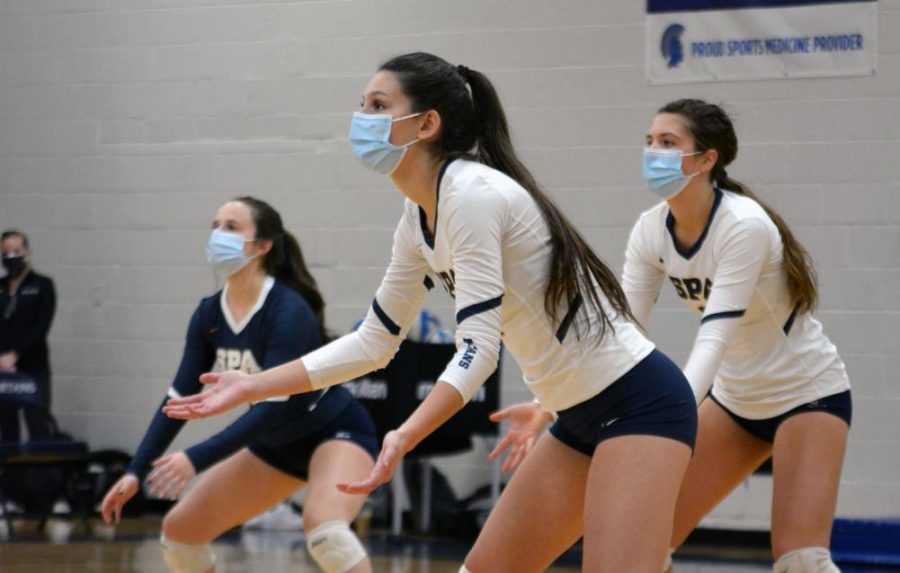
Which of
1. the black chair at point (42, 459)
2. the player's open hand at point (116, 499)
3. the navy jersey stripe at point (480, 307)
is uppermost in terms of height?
the navy jersey stripe at point (480, 307)

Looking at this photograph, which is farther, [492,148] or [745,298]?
[745,298]

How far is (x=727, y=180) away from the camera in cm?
354

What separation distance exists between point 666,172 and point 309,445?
1380mm

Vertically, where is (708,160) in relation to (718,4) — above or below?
below

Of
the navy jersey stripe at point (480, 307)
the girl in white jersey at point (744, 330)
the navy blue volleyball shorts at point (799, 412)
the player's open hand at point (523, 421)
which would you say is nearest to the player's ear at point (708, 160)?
the girl in white jersey at point (744, 330)

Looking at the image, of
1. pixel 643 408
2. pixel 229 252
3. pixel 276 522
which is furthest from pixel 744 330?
pixel 276 522

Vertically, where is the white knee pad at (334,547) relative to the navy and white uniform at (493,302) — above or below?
below

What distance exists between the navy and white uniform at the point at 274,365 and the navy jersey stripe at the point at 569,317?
1410 millimetres

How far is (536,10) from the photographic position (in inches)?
271

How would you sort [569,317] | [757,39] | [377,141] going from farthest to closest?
[757,39] < [377,141] < [569,317]

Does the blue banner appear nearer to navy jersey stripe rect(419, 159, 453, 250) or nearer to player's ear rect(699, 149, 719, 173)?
player's ear rect(699, 149, 719, 173)

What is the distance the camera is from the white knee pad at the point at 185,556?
12.0 feet

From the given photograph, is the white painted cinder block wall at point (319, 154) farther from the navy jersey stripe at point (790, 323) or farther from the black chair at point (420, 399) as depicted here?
the navy jersey stripe at point (790, 323)

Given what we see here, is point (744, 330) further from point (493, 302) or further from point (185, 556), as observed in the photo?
point (185, 556)
